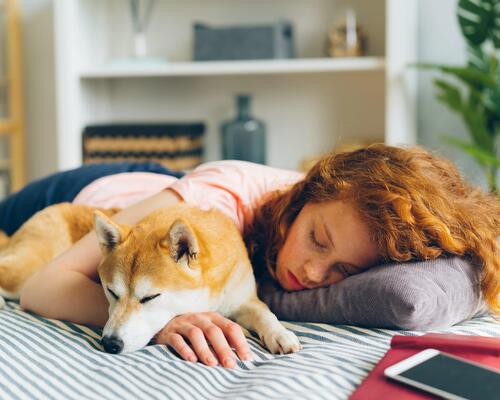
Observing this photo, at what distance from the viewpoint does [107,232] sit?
1136mm

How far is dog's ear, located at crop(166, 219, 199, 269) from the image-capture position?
1.05 metres

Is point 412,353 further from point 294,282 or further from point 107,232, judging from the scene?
point 107,232

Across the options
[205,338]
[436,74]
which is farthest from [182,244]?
[436,74]

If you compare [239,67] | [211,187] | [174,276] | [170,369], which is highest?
[239,67]

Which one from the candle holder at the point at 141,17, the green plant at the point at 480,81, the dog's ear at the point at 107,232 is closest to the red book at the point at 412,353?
the dog's ear at the point at 107,232

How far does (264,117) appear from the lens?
10.7ft

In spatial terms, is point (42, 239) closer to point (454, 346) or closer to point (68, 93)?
point (454, 346)

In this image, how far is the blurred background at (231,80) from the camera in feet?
9.45

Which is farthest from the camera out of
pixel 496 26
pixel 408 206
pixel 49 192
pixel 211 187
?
pixel 496 26

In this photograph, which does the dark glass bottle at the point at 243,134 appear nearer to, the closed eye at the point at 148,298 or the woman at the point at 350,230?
the woman at the point at 350,230

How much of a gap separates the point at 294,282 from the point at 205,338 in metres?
0.28

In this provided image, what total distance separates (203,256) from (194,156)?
2.05 meters

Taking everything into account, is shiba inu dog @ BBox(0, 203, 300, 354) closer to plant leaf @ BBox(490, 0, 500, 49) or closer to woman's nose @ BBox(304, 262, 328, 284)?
woman's nose @ BBox(304, 262, 328, 284)

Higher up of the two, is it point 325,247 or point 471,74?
point 471,74
